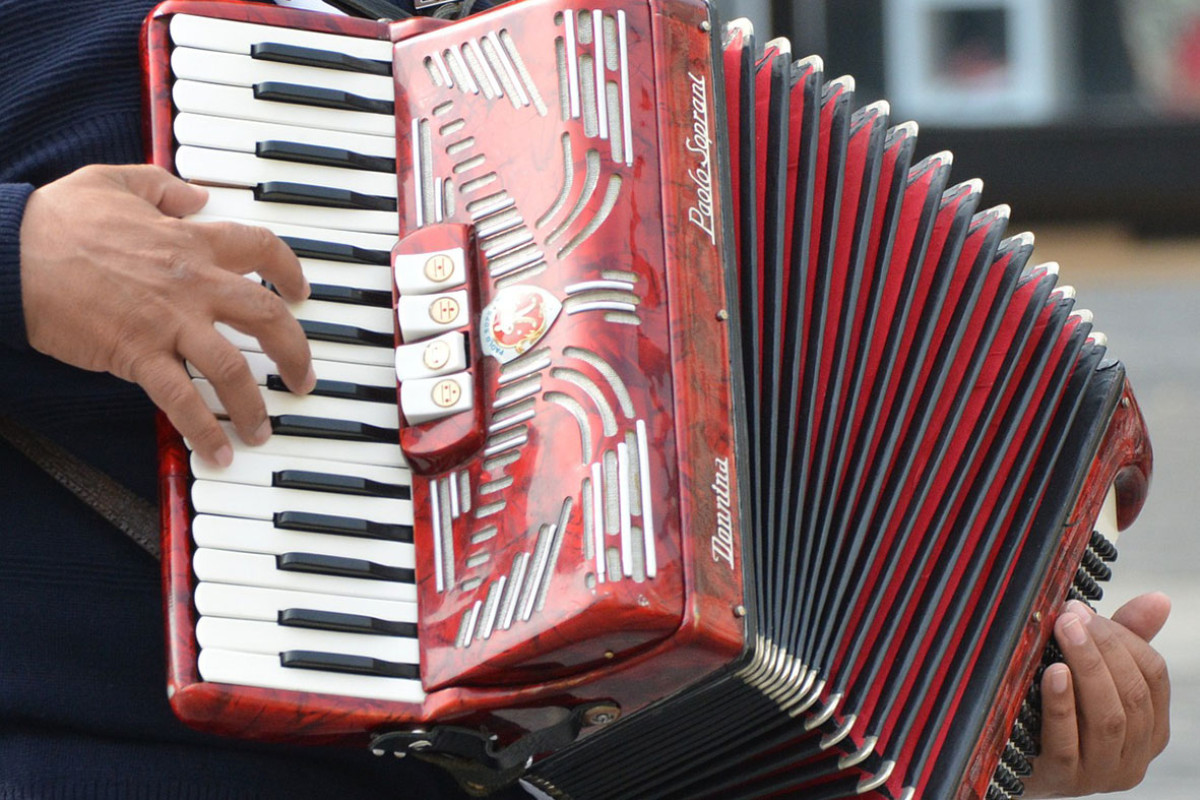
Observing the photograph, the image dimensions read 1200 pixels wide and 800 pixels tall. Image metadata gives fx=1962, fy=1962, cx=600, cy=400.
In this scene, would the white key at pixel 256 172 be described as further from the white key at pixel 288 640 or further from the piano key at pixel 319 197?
the white key at pixel 288 640

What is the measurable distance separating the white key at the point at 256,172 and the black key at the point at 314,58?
0.27ft

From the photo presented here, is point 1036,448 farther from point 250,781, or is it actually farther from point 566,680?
point 250,781

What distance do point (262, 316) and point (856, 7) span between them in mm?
4892

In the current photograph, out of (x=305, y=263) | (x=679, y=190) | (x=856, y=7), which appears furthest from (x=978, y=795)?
(x=856, y=7)

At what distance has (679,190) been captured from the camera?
1499 millimetres

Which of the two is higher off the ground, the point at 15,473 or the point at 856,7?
the point at 15,473

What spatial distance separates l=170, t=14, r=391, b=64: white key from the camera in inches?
58.5

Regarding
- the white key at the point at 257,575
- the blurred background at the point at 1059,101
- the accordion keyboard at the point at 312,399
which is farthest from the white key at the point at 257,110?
the blurred background at the point at 1059,101

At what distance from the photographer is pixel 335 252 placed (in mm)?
1481

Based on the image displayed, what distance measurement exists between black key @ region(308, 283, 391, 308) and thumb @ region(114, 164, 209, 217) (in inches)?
4.2

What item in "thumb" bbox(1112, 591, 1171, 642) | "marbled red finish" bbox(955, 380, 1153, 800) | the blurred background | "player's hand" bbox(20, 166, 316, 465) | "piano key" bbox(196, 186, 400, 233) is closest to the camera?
"player's hand" bbox(20, 166, 316, 465)

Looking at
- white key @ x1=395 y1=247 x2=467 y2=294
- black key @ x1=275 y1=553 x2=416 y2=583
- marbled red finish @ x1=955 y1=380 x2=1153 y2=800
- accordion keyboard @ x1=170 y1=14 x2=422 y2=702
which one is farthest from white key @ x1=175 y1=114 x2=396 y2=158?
marbled red finish @ x1=955 y1=380 x2=1153 y2=800

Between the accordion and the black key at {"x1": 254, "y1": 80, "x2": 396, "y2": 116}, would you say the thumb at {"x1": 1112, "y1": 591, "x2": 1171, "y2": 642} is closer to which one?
the accordion

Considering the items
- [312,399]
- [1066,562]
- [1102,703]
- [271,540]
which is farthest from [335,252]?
[1102,703]
